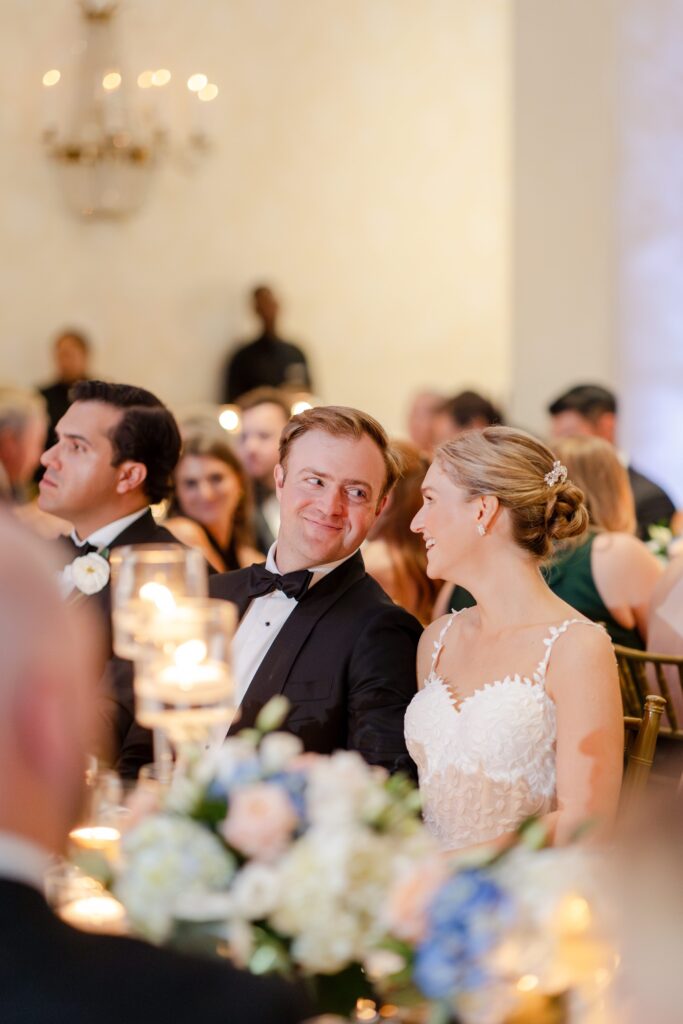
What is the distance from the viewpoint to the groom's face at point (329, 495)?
3031 millimetres

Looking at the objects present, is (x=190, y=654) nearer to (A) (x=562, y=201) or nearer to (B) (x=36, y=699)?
(B) (x=36, y=699)

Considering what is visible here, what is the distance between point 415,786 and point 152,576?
685 millimetres

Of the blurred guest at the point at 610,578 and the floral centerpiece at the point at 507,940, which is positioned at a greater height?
the floral centerpiece at the point at 507,940

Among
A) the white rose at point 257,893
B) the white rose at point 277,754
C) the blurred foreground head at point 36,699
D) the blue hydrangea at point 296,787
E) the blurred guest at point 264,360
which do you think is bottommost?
the blurred guest at point 264,360

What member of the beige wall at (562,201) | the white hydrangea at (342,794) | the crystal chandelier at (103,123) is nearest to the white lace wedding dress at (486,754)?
the white hydrangea at (342,794)

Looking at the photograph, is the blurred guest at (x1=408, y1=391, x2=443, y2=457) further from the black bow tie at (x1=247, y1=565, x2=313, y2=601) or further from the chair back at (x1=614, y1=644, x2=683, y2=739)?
the black bow tie at (x1=247, y1=565, x2=313, y2=601)

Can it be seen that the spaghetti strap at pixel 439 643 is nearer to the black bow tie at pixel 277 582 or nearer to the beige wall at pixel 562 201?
the black bow tie at pixel 277 582

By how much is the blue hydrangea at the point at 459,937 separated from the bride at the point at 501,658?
1.23 meters

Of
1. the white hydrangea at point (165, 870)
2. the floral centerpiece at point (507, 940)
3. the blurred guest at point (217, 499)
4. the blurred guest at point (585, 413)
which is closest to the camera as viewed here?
the floral centerpiece at point (507, 940)

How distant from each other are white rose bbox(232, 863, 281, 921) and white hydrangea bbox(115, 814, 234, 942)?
4 cm

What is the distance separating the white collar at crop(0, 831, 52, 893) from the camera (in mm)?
1233

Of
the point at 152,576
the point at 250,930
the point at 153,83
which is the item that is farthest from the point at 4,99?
the point at 250,930

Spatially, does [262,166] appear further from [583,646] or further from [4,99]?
[583,646]

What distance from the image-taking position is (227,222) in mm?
11211
